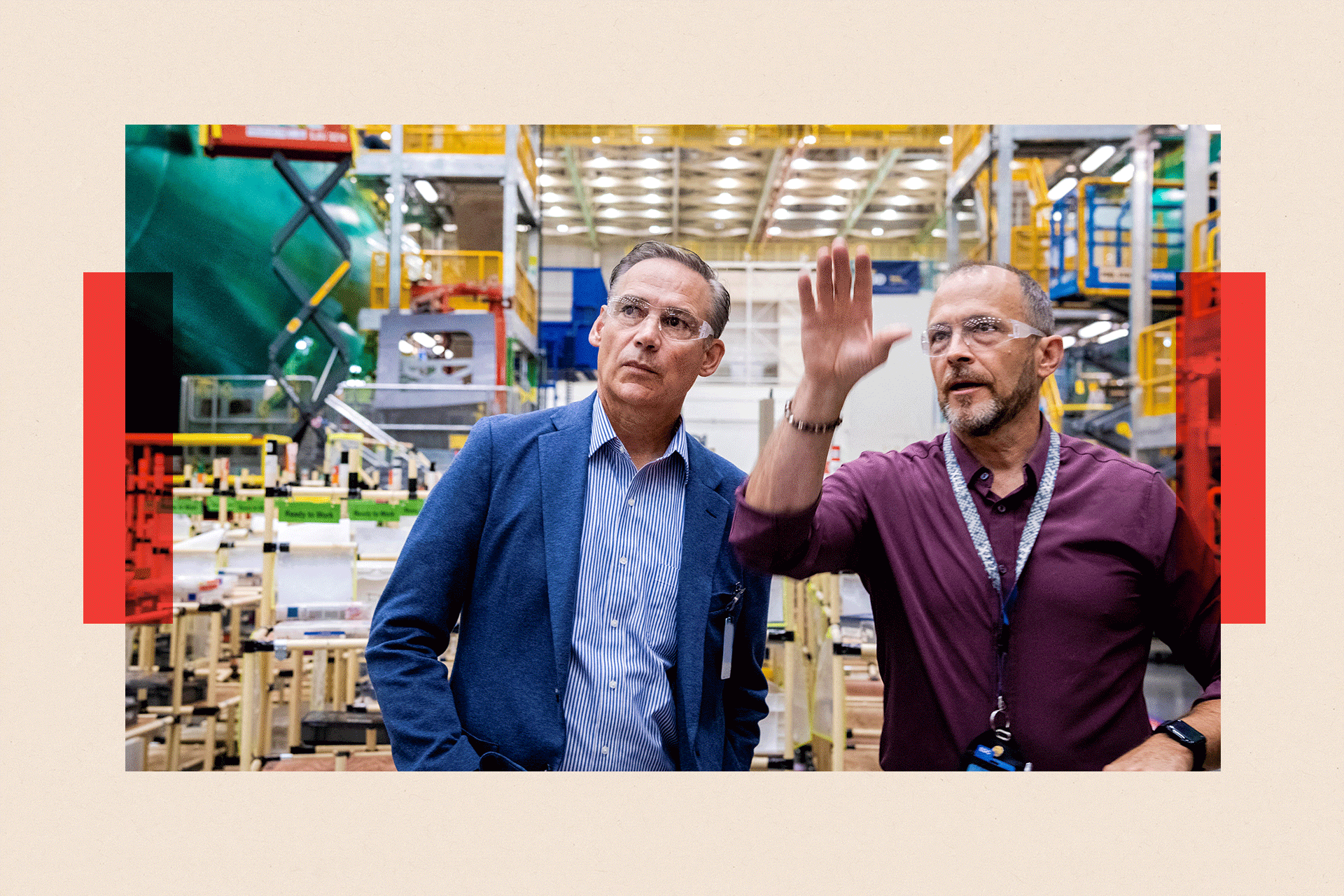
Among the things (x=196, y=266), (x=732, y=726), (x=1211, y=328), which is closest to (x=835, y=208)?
(x=196, y=266)

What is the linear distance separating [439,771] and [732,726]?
23.1 inches

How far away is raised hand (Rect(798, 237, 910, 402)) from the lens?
1.21 meters

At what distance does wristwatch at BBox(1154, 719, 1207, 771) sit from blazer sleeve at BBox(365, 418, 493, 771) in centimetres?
116

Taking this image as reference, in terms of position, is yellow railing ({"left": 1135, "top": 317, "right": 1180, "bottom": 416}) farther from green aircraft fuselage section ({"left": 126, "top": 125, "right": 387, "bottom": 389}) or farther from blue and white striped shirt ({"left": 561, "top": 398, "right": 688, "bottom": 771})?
green aircraft fuselage section ({"left": 126, "top": 125, "right": 387, "bottom": 389})

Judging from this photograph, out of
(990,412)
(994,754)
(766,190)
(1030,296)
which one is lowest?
(994,754)

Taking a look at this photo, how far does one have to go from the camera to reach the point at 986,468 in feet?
5.14


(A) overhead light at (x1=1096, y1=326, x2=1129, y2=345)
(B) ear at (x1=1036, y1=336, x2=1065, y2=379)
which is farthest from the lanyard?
(A) overhead light at (x1=1096, y1=326, x2=1129, y2=345)

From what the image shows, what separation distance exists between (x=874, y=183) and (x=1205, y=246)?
16771 mm

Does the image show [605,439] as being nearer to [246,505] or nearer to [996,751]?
[996,751]

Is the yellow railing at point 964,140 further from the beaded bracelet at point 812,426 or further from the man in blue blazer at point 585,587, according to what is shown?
the beaded bracelet at point 812,426

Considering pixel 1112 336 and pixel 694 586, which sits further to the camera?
pixel 1112 336

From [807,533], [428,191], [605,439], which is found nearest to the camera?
[807,533]

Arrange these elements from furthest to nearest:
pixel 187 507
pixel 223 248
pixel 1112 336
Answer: pixel 223 248, pixel 1112 336, pixel 187 507

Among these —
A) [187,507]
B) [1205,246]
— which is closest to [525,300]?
[1205,246]
